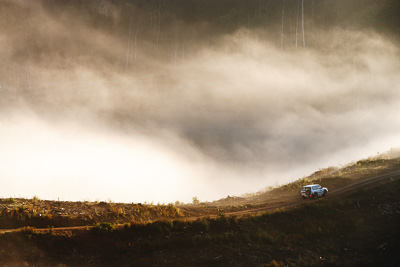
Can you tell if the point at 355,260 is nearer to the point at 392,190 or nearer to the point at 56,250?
the point at 392,190

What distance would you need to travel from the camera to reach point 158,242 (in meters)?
16.2

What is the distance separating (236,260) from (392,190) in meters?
25.0

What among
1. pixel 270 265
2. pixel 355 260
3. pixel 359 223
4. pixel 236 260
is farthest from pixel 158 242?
pixel 359 223

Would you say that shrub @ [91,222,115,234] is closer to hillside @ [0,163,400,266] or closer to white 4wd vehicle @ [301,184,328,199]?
hillside @ [0,163,400,266]

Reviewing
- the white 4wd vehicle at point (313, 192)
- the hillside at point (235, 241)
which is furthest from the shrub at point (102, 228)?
the white 4wd vehicle at point (313, 192)

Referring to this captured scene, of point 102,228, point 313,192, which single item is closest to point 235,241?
point 102,228

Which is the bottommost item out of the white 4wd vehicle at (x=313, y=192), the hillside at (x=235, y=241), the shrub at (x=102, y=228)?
the hillside at (x=235, y=241)

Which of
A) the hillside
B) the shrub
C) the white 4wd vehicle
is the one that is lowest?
the hillside

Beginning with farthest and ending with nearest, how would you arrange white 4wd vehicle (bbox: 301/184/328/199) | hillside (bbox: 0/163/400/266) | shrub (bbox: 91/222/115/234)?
white 4wd vehicle (bbox: 301/184/328/199)
shrub (bbox: 91/222/115/234)
hillside (bbox: 0/163/400/266)

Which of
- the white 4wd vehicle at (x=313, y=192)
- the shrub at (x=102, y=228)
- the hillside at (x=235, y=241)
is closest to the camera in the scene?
the hillside at (x=235, y=241)

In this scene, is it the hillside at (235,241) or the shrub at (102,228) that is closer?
the hillside at (235,241)

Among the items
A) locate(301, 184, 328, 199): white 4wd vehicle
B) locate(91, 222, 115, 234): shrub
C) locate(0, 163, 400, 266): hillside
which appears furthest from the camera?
locate(301, 184, 328, 199): white 4wd vehicle

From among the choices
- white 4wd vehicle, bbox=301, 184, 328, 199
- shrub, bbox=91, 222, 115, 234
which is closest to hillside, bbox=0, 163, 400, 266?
shrub, bbox=91, 222, 115, 234

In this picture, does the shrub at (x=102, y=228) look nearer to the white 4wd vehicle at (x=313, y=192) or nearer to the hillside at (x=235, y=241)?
the hillside at (x=235, y=241)
